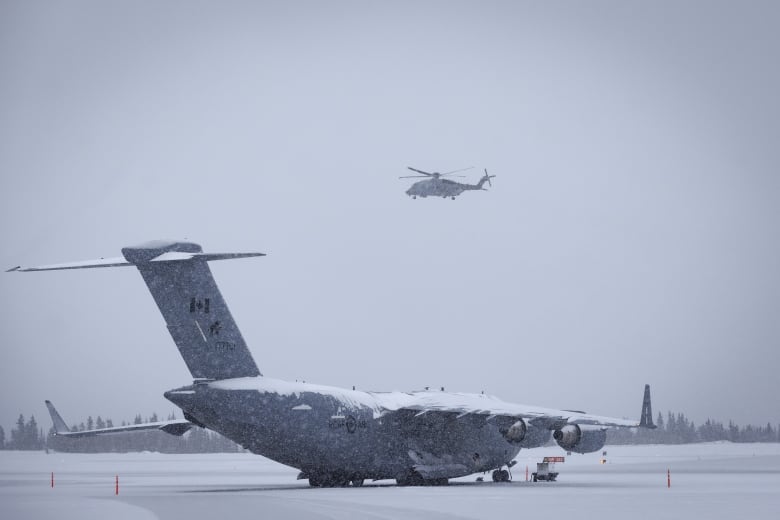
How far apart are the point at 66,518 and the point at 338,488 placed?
13.9m

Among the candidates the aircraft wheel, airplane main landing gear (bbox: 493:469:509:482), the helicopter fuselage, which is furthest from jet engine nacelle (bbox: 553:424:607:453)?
the helicopter fuselage

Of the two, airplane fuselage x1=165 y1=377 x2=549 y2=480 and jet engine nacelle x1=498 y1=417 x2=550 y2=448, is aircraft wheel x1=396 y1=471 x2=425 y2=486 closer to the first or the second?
airplane fuselage x1=165 y1=377 x2=549 y2=480

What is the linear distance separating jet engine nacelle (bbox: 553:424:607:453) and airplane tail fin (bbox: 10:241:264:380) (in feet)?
35.6

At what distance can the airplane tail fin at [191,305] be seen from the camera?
30250mm

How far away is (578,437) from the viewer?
3559 cm

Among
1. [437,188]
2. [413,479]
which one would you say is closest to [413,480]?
[413,479]

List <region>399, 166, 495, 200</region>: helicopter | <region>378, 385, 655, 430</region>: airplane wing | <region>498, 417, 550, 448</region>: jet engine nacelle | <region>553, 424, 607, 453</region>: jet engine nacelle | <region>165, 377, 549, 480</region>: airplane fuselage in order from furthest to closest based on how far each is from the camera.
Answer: <region>399, 166, 495, 200</region>: helicopter < <region>553, 424, 607, 453</region>: jet engine nacelle < <region>498, 417, 550, 448</region>: jet engine nacelle < <region>378, 385, 655, 430</region>: airplane wing < <region>165, 377, 549, 480</region>: airplane fuselage

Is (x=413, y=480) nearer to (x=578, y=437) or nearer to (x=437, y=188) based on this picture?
(x=578, y=437)

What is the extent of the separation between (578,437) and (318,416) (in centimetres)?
863

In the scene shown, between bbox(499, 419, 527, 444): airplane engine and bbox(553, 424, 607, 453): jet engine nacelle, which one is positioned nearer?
bbox(499, 419, 527, 444): airplane engine

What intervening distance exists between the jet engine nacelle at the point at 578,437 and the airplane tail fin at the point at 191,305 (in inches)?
428

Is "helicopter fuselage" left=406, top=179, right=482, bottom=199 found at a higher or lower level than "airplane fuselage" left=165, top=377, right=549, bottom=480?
higher

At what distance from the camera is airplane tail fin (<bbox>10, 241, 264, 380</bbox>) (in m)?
30.2

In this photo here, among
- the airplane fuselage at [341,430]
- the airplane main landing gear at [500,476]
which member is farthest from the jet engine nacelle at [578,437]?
the airplane main landing gear at [500,476]
